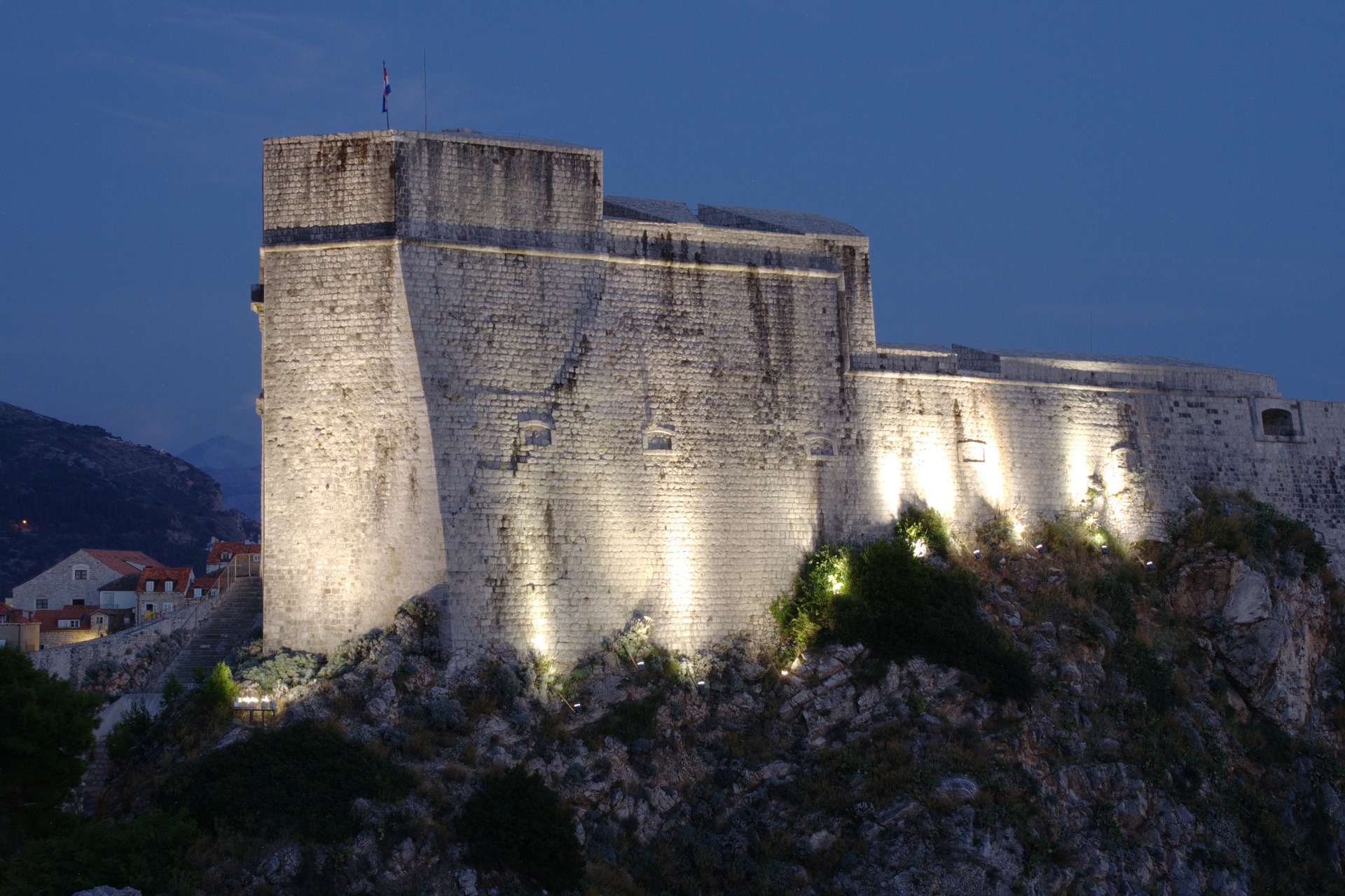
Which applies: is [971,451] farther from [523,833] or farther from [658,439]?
[523,833]

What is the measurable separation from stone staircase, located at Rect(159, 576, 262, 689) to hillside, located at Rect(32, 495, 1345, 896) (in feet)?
5.93

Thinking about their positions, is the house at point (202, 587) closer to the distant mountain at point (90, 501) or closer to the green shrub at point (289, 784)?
the green shrub at point (289, 784)

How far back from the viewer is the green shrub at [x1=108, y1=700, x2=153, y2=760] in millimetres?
20344

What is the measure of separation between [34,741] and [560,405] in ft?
35.9

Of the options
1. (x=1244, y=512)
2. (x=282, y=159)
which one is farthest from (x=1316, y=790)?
(x=282, y=159)

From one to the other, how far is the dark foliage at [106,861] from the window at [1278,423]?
27.7 metres

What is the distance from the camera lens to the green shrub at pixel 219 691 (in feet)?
66.4

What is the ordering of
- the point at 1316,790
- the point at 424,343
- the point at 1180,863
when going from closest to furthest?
1. the point at 1180,863
2. the point at 424,343
3. the point at 1316,790

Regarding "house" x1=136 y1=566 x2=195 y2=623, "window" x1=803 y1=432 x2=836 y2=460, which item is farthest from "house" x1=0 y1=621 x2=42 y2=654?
"window" x1=803 y1=432 x2=836 y2=460

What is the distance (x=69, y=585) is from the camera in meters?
42.9

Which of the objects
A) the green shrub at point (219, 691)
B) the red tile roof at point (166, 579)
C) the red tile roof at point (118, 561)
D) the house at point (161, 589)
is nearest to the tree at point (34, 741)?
the green shrub at point (219, 691)

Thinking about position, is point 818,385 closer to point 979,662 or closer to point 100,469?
point 979,662

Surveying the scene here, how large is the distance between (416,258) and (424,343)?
176 centimetres

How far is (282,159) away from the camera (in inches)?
915
